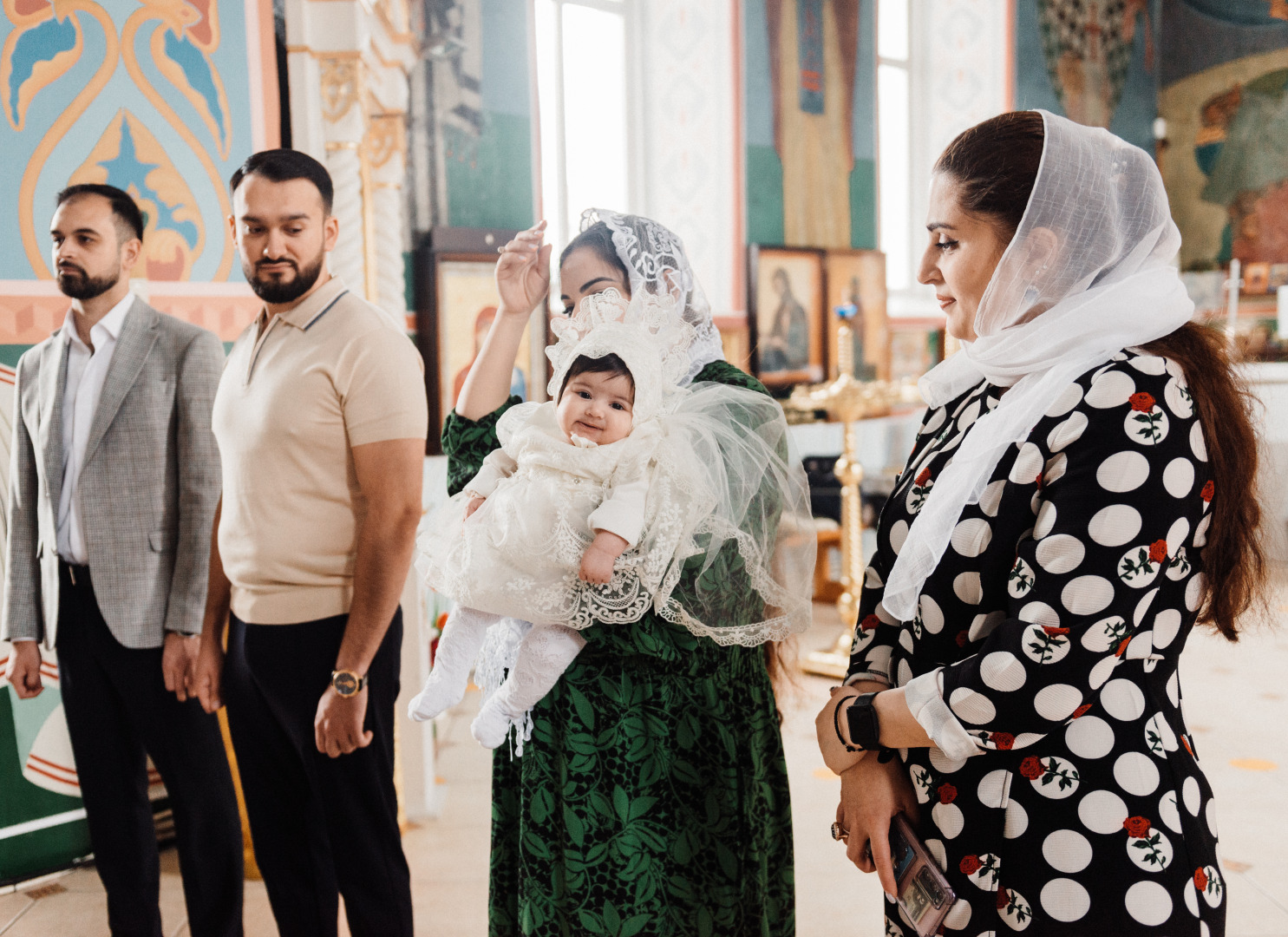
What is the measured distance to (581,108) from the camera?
5.85 m

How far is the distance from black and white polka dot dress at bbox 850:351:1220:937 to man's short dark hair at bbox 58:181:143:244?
83.9 inches

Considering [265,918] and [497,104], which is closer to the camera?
[265,918]

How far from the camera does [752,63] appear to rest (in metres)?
6.23

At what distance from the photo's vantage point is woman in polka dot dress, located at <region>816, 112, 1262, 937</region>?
3.64 ft

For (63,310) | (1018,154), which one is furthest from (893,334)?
(1018,154)

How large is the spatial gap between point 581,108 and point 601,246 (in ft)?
14.7

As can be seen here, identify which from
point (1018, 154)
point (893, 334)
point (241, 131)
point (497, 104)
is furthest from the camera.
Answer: point (893, 334)

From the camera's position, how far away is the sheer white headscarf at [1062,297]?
1155mm

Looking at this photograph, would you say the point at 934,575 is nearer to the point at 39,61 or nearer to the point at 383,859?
the point at 383,859

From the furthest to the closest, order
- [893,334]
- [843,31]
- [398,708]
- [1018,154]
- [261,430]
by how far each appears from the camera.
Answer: [893,334]
[843,31]
[398,708]
[261,430]
[1018,154]

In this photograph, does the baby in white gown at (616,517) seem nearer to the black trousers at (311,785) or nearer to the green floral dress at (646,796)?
the green floral dress at (646,796)

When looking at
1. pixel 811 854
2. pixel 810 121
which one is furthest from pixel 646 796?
pixel 810 121

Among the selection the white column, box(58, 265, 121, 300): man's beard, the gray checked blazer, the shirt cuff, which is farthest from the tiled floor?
the white column

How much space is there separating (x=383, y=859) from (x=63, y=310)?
1829 mm
